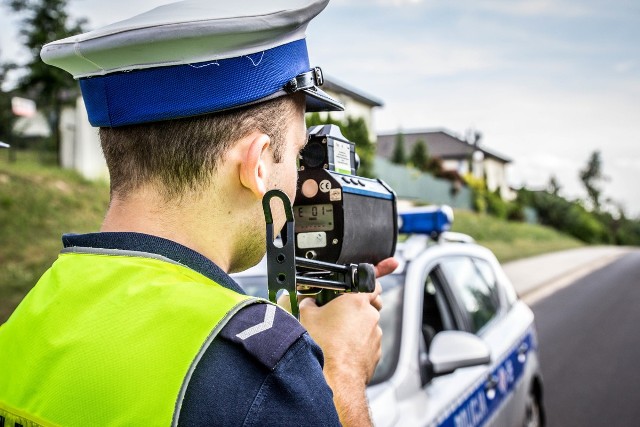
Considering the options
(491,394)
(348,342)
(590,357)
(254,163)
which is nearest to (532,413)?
(491,394)

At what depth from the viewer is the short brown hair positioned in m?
1.13

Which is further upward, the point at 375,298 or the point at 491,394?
the point at 375,298

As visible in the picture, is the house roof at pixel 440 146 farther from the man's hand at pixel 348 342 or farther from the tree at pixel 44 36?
the man's hand at pixel 348 342

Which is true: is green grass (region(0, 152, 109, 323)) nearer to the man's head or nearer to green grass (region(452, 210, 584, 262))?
the man's head

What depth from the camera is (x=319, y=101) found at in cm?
138

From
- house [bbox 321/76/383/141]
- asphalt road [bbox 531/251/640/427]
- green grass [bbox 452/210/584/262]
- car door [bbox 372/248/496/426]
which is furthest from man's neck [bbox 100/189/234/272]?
house [bbox 321/76/383/141]

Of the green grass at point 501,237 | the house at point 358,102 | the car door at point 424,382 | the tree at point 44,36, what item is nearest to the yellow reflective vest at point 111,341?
the car door at point 424,382

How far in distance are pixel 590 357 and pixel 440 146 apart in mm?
61833

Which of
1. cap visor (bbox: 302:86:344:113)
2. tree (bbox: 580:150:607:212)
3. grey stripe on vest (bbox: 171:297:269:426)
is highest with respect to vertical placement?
cap visor (bbox: 302:86:344:113)

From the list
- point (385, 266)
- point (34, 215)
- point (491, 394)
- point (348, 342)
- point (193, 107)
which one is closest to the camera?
point (193, 107)

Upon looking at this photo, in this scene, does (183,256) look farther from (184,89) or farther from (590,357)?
(590,357)

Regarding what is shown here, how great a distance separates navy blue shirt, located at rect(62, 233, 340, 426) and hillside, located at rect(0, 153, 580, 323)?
8431 mm

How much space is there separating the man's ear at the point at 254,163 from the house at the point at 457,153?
199ft

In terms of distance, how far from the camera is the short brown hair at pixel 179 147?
1.13 m
